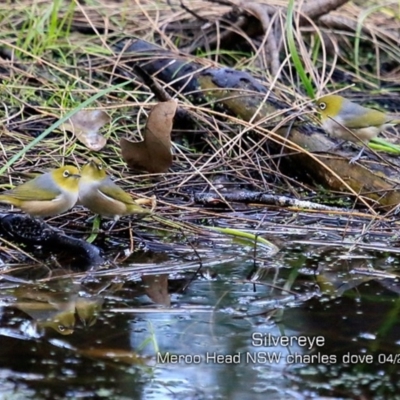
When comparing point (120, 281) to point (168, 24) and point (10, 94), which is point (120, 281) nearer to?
point (10, 94)

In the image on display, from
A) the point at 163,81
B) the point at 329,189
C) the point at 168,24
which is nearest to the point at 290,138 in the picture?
the point at 329,189

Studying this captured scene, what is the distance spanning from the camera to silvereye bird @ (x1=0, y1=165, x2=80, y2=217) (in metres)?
4.17

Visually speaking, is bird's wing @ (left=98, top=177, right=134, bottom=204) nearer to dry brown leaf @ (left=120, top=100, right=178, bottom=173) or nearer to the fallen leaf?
dry brown leaf @ (left=120, top=100, right=178, bottom=173)

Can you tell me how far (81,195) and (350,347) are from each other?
176 cm

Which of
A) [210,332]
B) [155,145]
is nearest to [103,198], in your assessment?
[155,145]

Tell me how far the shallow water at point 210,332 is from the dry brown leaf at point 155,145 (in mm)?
1236

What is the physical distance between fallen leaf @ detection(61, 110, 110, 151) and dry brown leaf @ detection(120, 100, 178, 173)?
1.04ft

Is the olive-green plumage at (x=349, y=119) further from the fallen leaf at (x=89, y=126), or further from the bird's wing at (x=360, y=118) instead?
the fallen leaf at (x=89, y=126)

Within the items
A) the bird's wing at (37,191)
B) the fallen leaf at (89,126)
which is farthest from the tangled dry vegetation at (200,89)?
the bird's wing at (37,191)

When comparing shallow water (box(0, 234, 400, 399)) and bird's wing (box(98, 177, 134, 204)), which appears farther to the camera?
bird's wing (box(98, 177, 134, 204))

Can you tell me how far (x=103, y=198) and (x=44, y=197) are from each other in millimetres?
298

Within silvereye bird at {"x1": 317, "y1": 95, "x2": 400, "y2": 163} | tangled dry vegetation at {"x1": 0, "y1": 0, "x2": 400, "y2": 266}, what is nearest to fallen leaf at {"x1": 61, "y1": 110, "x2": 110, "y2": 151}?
tangled dry vegetation at {"x1": 0, "y1": 0, "x2": 400, "y2": 266}

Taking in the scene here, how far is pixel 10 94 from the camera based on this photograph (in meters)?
5.94

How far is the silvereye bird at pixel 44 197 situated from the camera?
4172mm
